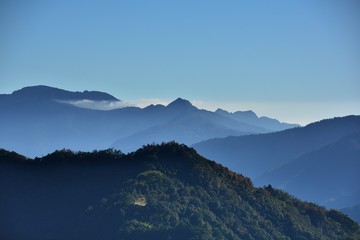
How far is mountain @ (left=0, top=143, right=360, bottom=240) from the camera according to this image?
4444 inches

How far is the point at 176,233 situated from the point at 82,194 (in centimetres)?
2402

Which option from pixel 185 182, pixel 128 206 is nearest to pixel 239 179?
pixel 185 182

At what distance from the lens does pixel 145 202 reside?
11612cm

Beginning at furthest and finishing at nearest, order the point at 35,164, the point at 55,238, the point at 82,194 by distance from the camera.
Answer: the point at 35,164
the point at 82,194
the point at 55,238

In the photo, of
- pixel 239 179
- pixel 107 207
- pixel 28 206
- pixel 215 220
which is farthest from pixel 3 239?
pixel 239 179

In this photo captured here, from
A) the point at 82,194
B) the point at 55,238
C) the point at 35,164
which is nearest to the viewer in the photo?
the point at 55,238

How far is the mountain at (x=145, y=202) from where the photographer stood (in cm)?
11288

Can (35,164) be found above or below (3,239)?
above

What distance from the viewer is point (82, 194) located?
124062 millimetres

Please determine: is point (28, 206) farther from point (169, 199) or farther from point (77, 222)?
point (169, 199)

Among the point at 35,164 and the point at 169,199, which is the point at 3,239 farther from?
the point at 169,199

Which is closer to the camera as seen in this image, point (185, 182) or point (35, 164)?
point (185, 182)

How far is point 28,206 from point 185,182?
3088 cm

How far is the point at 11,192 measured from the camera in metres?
131
